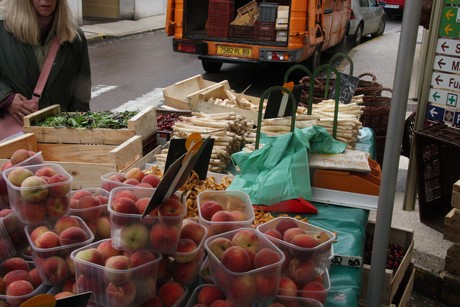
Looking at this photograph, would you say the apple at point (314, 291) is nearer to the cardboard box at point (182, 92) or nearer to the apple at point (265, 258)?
the apple at point (265, 258)

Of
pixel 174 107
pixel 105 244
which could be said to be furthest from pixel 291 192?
pixel 174 107

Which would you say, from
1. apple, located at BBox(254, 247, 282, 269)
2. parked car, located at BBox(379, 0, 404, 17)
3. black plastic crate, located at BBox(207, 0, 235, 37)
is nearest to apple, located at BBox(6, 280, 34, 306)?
apple, located at BBox(254, 247, 282, 269)

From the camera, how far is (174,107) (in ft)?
18.2

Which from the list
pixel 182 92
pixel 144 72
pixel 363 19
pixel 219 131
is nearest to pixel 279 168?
pixel 219 131

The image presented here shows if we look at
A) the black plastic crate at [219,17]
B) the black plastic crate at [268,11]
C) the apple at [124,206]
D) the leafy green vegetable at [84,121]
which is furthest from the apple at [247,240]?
the black plastic crate at [219,17]

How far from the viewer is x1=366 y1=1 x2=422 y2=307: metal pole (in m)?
2.19

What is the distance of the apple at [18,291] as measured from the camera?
1712mm

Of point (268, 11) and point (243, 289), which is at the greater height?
point (268, 11)

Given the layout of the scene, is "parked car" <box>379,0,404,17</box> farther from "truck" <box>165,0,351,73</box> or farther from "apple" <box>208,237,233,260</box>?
"apple" <box>208,237,233,260</box>

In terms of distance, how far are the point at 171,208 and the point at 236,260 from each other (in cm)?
28

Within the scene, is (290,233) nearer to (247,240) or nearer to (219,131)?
(247,240)

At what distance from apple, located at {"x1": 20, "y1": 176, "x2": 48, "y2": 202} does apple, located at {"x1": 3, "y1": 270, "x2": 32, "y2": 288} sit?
26 cm

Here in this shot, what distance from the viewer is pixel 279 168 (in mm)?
3186

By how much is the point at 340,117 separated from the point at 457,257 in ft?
4.45
